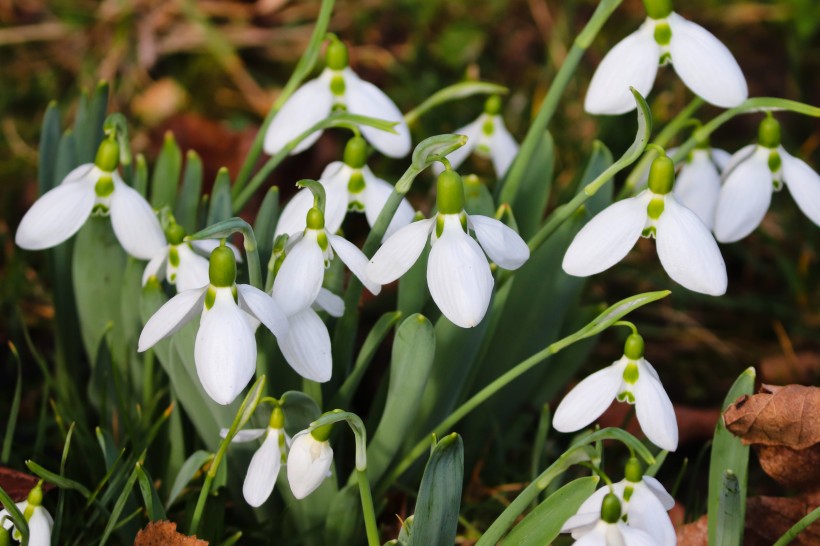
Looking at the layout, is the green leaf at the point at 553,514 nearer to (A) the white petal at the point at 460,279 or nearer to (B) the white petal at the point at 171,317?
(A) the white petal at the point at 460,279

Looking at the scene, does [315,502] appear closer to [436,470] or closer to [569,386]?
[436,470]

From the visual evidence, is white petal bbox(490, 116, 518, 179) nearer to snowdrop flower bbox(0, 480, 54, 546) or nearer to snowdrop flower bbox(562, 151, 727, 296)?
snowdrop flower bbox(562, 151, 727, 296)

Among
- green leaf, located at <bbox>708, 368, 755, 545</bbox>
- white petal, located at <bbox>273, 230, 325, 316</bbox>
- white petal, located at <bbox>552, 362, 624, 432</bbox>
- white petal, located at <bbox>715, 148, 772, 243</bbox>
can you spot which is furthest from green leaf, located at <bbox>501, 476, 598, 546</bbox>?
white petal, located at <bbox>715, 148, 772, 243</bbox>

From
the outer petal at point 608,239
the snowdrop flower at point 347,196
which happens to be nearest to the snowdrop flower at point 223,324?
the snowdrop flower at point 347,196

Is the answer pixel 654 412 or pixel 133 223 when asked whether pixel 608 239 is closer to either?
pixel 654 412

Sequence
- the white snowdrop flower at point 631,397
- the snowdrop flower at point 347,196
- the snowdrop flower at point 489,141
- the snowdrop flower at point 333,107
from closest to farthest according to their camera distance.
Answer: the white snowdrop flower at point 631,397 < the snowdrop flower at point 347,196 < the snowdrop flower at point 333,107 < the snowdrop flower at point 489,141

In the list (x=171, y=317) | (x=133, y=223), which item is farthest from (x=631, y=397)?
(x=133, y=223)
